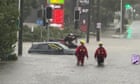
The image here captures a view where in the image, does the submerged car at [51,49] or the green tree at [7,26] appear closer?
the green tree at [7,26]

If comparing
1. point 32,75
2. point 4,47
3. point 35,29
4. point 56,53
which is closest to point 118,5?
point 35,29

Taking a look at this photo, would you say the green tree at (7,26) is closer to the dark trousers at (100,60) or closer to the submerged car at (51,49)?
the dark trousers at (100,60)

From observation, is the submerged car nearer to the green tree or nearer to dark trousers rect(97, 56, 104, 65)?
the green tree

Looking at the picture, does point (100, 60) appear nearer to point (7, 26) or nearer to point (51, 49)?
point (7, 26)

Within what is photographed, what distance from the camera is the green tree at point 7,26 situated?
27219 millimetres

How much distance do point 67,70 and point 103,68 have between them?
2.48 meters

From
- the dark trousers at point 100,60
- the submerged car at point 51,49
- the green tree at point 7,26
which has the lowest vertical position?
the submerged car at point 51,49

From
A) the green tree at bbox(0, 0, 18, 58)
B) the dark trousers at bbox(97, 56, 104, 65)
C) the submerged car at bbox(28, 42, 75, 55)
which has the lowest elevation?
the submerged car at bbox(28, 42, 75, 55)

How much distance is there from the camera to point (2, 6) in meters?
27.5

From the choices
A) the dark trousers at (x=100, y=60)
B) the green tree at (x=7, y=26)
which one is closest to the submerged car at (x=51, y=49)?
the green tree at (x=7, y=26)

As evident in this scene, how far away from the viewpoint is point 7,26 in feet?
89.6

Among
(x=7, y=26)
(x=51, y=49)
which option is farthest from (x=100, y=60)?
(x=51, y=49)

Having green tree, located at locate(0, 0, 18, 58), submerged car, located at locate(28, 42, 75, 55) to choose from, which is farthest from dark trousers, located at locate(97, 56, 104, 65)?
submerged car, located at locate(28, 42, 75, 55)

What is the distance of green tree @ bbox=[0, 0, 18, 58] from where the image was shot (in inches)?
1072
